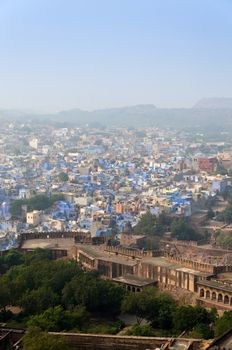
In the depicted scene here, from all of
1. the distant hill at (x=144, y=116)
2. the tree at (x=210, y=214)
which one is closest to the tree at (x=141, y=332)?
the tree at (x=210, y=214)

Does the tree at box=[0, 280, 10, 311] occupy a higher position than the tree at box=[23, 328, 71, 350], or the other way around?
the tree at box=[23, 328, 71, 350]

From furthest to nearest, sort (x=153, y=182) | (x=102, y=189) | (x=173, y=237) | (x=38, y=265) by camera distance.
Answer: (x=153, y=182) → (x=102, y=189) → (x=173, y=237) → (x=38, y=265)

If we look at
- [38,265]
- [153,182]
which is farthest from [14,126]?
[38,265]

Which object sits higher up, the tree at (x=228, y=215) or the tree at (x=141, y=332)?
the tree at (x=141, y=332)

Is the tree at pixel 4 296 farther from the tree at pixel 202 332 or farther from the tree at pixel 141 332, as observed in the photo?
the tree at pixel 202 332

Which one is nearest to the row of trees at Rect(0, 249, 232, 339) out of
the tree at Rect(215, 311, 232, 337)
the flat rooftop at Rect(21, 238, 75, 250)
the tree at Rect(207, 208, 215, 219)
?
the tree at Rect(215, 311, 232, 337)

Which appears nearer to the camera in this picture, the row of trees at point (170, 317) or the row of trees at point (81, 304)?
the row of trees at point (170, 317)

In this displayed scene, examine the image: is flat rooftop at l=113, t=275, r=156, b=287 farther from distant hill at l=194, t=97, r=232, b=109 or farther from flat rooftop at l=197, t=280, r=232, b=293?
distant hill at l=194, t=97, r=232, b=109

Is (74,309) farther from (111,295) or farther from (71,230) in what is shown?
(71,230)

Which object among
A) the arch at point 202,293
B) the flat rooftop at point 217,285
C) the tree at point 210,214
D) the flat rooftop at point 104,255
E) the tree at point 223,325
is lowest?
the tree at point 210,214
